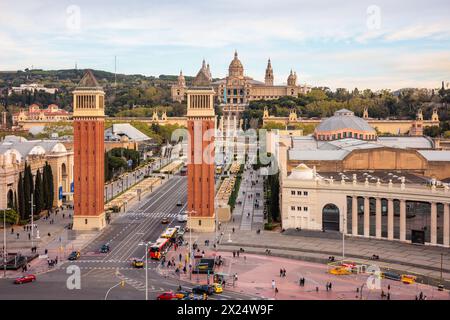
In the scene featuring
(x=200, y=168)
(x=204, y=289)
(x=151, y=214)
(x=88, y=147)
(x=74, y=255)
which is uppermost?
(x=88, y=147)

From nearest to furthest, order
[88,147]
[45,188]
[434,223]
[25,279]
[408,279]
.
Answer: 1. [408,279]
2. [25,279]
3. [434,223]
4. [88,147]
5. [45,188]

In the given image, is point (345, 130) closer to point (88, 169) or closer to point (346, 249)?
point (346, 249)

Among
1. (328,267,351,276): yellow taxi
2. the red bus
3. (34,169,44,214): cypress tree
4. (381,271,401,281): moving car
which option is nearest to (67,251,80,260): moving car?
the red bus

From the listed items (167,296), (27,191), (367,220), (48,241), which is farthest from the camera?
(27,191)

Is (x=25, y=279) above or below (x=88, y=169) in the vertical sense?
below

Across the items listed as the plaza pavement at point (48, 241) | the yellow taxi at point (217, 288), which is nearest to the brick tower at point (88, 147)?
the plaza pavement at point (48, 241)

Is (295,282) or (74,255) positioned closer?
(295,282)

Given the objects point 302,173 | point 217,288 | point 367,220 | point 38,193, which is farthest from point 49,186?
point 217,288
